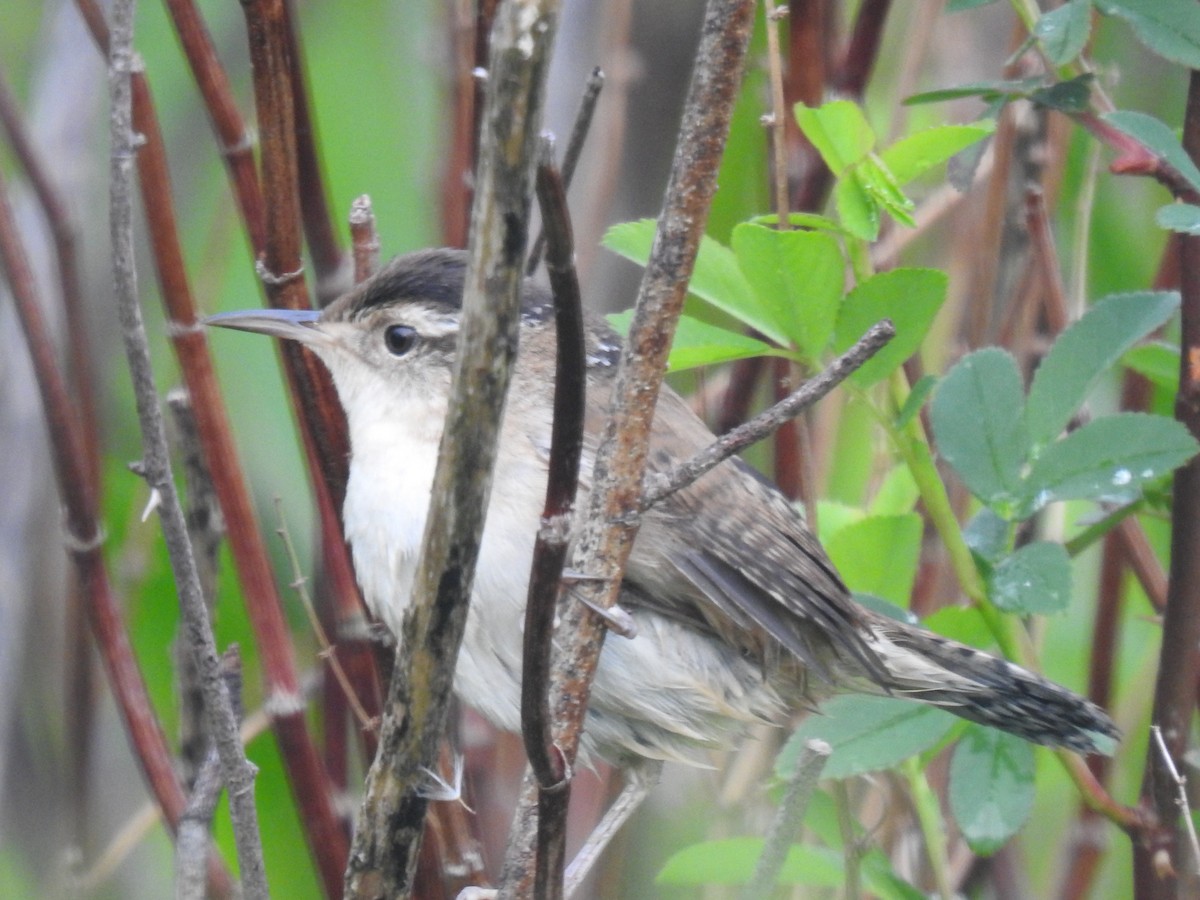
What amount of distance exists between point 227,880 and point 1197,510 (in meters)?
1.58

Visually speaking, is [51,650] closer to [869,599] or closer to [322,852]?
[322,852]

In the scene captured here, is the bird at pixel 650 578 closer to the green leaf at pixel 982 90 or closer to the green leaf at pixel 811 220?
the green leaf at pixel 811 220

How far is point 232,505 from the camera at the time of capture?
209 cm

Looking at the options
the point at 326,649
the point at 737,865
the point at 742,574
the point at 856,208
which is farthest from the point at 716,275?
the point at 737,865

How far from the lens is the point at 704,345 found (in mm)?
2084

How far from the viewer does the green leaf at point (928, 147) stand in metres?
1.95

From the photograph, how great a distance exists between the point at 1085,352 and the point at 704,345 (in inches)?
23.0

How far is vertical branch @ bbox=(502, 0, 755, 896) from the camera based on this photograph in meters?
1.35

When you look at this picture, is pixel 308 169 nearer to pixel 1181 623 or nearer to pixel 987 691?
pixel 987 691

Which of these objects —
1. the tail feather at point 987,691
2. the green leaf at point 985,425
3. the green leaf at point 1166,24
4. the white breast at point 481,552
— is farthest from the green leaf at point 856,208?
the tail feather at point 987,691

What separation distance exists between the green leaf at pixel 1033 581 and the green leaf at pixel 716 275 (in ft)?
1.54

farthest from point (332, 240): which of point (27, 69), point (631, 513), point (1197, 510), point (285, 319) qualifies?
point (27, 69)

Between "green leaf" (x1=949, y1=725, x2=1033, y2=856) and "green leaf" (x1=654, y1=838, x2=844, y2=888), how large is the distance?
0.78 feet

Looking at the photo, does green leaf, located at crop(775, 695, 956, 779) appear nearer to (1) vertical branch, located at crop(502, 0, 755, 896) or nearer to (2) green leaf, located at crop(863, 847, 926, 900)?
(2) green leaf, located at crop(863, 847, 926, 900)
